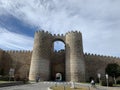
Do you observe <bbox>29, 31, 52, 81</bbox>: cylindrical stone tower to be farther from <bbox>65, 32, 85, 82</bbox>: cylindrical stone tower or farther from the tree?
the tree

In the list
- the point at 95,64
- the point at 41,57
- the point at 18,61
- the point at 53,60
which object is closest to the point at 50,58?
the point at 53,60

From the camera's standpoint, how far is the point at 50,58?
43438 millimetres

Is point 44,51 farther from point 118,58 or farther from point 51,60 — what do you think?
point 118,58

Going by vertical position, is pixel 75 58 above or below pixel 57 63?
above

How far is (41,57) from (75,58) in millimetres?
7679

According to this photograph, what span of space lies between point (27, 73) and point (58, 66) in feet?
26.2

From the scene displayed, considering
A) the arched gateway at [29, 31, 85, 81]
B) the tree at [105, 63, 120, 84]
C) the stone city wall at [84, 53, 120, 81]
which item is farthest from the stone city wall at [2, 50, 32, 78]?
the tree at [105, 63, 120, 84]

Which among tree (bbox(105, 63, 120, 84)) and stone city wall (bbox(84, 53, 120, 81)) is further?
stone city wall (bbox(84, 53, 120, 81))

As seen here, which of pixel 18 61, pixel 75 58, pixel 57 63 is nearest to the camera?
pixel 75 58

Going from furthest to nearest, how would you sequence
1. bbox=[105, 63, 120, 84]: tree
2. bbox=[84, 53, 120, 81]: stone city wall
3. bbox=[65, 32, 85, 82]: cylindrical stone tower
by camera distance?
bbox=[84, 53, 120, 81]: stone city wall, bbox=[105, 63, 120, 84]: tree, bbox=[65, 32, 85, 82]: cylindrical stone tower

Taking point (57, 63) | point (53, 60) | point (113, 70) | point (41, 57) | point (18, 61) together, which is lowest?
point (113, 70)

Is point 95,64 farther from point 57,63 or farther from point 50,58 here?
point 50,58

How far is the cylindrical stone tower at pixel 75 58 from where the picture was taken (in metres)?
40.1

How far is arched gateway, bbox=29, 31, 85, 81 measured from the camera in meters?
40.2
